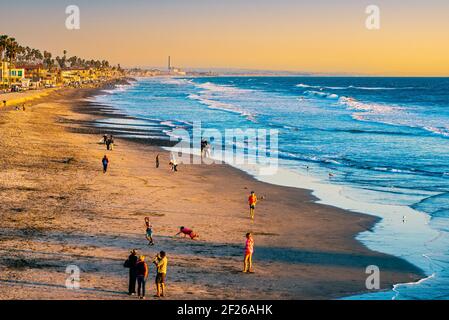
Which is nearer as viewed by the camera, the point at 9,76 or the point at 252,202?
the point at 252,202

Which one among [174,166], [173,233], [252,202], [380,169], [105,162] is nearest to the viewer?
[173,233]

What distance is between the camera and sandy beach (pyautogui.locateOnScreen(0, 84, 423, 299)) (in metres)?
16.2

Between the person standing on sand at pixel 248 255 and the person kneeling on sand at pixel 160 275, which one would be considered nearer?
the person kneeling on sand at pixel 160 275

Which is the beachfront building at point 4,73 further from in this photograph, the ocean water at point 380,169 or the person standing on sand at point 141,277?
the person standing on sand at point 141,277

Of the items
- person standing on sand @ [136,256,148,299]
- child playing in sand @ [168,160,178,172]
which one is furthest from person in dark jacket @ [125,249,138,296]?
child playing in sand @ [168,160,178,172]

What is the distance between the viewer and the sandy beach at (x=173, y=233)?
16.2 meters

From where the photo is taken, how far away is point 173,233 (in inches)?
844

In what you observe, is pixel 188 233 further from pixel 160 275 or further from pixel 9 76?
pixel 9 76

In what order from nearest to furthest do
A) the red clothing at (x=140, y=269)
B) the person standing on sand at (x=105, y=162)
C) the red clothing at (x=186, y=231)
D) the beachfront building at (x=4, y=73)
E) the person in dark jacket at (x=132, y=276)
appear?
the red clothing at (x=140, y=269) < the person in dark jacket at (x=132, y=276) < the red clothing at (x=186, y=231) < the person standing on sand at (x=105, y=162) < the beachfront building at (x=4, y=73)

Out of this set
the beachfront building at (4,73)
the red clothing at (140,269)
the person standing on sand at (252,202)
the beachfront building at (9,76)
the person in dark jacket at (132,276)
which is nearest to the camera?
the red clothing at (140,269)

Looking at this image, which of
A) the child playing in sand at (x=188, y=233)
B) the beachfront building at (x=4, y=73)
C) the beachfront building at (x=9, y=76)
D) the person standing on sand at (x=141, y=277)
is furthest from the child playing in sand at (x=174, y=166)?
the beachfront building at (x=4, y=73)

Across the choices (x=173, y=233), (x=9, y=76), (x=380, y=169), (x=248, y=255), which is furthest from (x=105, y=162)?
(x=9, y=76)

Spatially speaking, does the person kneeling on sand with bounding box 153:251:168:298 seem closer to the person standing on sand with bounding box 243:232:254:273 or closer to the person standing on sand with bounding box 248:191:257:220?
the person standing on sand with bounding box 243:232:254:273
